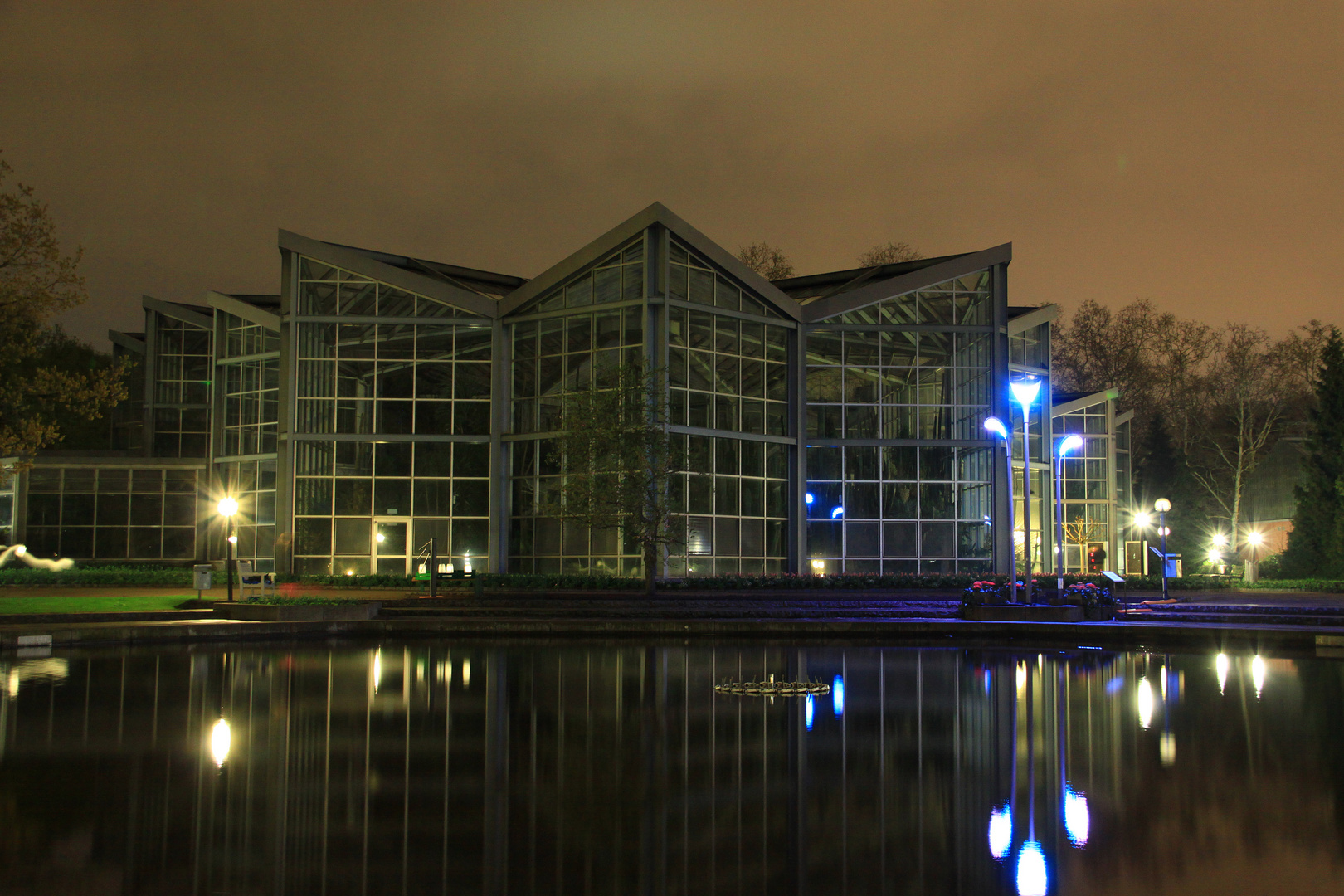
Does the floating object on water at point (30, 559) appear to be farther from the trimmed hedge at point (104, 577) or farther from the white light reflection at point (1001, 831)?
the white light reflection at point (1001, 831)

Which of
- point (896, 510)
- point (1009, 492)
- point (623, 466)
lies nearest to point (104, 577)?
point (623, 466)

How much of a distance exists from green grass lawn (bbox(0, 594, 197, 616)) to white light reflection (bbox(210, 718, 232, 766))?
1634 cm

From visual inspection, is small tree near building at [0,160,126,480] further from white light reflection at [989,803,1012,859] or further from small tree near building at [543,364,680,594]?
white light reflection at [989,803,1012,859]

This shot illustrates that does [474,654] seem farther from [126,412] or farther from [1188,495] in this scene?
[1188,495]

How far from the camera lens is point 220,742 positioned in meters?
10.7

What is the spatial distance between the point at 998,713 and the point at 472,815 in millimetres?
7077

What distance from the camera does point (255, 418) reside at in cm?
4369

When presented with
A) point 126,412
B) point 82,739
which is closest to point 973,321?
point 82,739

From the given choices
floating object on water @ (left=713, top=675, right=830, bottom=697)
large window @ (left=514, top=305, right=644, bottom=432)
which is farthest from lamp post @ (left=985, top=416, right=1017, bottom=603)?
floating object on water @ (left=713, top=675, right=830, bottom=697)

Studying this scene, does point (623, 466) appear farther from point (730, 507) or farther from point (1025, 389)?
point (1025, 389)

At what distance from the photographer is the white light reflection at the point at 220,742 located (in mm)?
9934

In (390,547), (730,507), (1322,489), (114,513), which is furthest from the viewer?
A: (114,513)

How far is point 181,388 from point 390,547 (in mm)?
19650

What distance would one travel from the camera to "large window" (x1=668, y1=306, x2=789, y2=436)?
3731 centimetres
